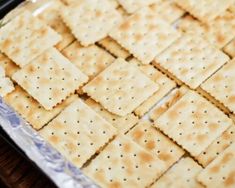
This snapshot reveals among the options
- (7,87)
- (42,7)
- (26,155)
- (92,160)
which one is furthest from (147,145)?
(42,7)

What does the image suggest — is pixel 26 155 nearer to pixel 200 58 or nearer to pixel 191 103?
pixel 191 103

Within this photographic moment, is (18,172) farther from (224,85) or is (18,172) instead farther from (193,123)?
(224,85)

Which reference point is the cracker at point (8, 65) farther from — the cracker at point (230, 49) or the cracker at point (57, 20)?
the cracker at point (230, 49)

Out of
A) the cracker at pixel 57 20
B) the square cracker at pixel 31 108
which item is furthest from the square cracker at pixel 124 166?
the cracker at pixel 57 20

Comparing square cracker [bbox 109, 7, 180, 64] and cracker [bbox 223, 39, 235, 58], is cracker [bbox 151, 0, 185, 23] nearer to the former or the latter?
square cracker [bbox 109, 7, 180, 64]

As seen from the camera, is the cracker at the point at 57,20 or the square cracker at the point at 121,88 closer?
the square cracker at the point at 121,88
